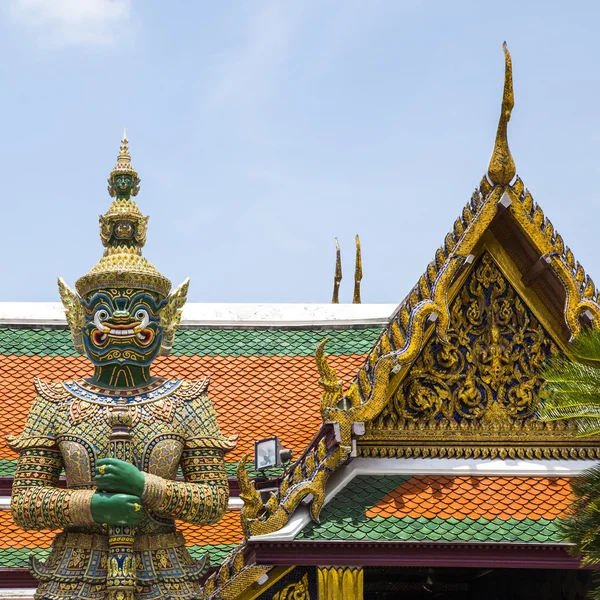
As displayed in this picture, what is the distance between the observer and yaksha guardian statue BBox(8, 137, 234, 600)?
9562mm

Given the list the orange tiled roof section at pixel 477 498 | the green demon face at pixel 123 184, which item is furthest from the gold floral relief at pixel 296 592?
the green demon face at pixel 123 184

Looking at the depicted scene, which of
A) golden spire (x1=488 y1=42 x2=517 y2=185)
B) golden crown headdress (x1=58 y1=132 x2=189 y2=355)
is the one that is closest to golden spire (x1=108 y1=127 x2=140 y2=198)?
golden crown headdress (x1=58 y1=132 x2=189 y2=355)

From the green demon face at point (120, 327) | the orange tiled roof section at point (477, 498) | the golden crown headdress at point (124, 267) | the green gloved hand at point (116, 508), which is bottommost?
the green gloved hand at point (116, 508)

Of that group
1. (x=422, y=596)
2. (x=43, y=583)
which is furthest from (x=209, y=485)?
(x=422, y=596)

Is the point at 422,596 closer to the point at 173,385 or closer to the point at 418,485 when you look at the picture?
the point at 418,485

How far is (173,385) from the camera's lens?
10.3m

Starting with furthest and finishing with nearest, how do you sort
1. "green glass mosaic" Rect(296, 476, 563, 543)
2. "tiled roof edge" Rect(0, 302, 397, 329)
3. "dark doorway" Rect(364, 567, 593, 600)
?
"tiled roof edge" Rect(0, 302, 397, 329)
"dark doorway" Rect(364, 567, 593, 600)
"green glass mosaic" Rect(296, 476, 563, 543)

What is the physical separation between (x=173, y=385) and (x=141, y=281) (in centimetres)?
82

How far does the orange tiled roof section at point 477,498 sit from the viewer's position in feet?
34.1

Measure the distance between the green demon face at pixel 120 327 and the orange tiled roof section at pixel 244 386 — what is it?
9.66 ft

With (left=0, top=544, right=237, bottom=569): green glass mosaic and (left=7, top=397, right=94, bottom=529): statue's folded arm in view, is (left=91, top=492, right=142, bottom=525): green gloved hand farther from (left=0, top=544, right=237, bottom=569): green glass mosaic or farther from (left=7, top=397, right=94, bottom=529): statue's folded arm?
(left=0, top=544, right=237, bottom=569): green glass mosaic

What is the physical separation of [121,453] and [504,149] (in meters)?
3.94

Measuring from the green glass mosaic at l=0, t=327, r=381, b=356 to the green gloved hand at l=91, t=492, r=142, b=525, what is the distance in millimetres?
4573

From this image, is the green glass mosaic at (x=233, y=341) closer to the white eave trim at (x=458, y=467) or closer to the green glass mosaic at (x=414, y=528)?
the white eave trim at (x=458, y=467)
